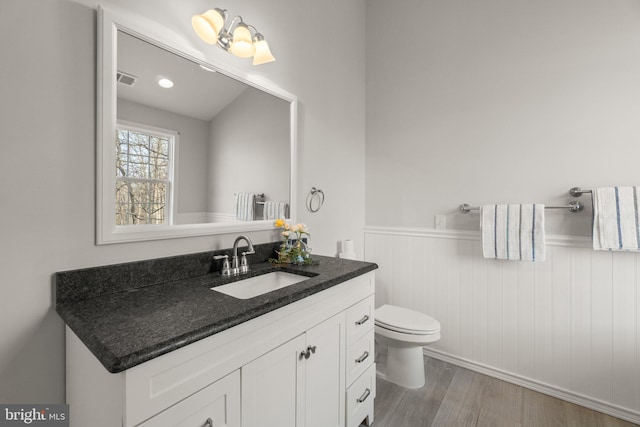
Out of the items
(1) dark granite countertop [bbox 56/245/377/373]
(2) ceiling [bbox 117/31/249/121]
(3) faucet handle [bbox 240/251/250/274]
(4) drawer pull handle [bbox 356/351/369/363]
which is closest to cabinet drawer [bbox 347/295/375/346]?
(4) drawer pull handle [bbox 356/351/369/363]

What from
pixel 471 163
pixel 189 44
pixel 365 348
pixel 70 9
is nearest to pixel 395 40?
pixel 471 163

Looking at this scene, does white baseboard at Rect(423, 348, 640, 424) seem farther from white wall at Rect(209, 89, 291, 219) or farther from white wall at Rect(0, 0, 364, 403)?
white wall at Rect(0, 0, 364, 403)

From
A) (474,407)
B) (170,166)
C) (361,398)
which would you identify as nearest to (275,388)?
(361,398)

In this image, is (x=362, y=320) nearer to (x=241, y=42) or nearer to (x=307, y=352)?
(x=307, y=352)

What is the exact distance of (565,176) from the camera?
186 cm

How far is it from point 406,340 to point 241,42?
196cm

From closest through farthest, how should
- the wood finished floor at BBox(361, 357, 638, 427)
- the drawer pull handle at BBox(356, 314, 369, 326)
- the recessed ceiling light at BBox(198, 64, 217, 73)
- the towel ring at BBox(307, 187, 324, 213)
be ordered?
1. the recessed ceiling light at BBox(198, 64, 217, 73)
2. the drawer pull handle at BBox(356, 314, 369, 326)
3. the wood finished floor at BBox(361, 357, 638, 427)
4. the towel ring at BBox(307, 187, 324, 213)

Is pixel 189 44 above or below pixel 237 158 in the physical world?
above

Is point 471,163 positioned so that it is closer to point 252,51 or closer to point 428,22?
point 428,22

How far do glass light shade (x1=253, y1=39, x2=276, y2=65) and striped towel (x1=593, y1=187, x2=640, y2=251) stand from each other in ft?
6.56

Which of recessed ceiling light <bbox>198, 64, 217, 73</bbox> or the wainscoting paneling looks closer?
recessed ceiling light <bbox>198, 64, 217, 73</bbox>

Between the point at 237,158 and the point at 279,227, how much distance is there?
496 millimetres

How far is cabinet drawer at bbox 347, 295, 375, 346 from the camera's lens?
1.50 m

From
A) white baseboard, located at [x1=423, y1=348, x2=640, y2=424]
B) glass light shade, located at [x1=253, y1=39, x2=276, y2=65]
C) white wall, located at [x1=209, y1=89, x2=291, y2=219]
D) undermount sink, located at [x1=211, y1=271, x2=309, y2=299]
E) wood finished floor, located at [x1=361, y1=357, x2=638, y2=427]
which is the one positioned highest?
glass light shade, located at [x1=253, y1=39, x2=276, y2=65]
